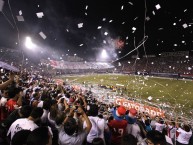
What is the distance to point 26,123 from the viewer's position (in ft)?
12.5

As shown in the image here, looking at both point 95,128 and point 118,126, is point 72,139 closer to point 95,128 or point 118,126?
point 95,128

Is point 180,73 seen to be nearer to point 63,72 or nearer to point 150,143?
point 63,72

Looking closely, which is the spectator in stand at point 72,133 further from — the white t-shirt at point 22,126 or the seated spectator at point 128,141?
the seated spectator at point 128,141

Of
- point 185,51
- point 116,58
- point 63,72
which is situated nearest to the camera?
point 185,51

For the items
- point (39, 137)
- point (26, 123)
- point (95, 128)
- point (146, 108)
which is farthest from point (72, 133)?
point (146, 108)

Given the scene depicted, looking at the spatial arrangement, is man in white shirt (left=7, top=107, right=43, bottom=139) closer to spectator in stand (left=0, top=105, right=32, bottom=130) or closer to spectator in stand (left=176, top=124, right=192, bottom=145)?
spectator in stand (left=0, top=105, right=32, bottom=130)

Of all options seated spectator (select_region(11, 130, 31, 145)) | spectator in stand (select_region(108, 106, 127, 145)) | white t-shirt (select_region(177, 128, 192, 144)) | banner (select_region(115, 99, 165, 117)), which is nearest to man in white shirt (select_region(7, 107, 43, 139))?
seated spectator (select_region(11, 130, 31, 145))

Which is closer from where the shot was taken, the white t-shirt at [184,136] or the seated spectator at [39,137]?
the seated spectator at [39,137]

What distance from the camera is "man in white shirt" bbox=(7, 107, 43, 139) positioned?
12.3 feet

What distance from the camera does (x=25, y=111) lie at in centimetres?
417

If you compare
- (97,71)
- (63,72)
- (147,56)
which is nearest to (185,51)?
A: (147,56)

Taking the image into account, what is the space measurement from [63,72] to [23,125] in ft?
204

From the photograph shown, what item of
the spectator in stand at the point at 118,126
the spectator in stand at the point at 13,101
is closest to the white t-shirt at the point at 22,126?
the spectator in stand at the point at 13,101

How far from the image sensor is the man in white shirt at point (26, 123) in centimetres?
374
